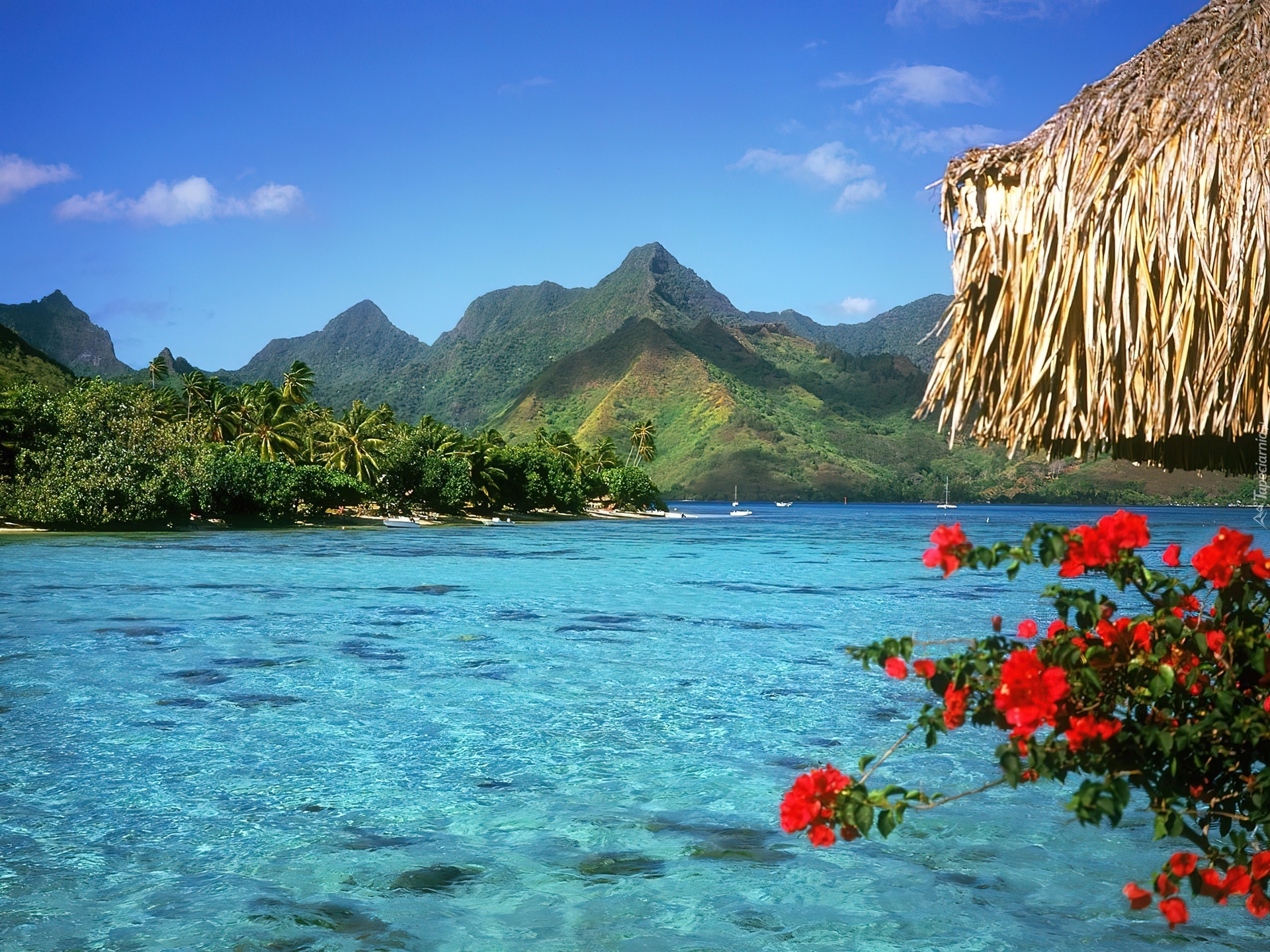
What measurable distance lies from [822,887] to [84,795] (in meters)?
4.93

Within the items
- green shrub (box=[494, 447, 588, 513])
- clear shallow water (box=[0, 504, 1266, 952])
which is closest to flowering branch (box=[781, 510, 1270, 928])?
clear shallow water (box=[0, 504, 1266, 952])

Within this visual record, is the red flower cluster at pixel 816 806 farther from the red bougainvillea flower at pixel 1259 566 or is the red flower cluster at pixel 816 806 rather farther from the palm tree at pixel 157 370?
the palm tree at pixel 157 370

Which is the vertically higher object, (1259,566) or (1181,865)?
(1259,566)

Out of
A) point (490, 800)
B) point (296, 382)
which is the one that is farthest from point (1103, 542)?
point (296, 382)

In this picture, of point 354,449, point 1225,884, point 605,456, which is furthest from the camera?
point 605,456

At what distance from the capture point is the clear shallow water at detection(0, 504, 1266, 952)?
4.96m

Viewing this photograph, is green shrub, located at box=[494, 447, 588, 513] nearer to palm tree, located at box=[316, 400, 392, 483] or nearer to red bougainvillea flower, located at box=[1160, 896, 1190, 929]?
palm tree, located at box=[316, 400, 392, 483]

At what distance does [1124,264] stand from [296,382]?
65.0 meters

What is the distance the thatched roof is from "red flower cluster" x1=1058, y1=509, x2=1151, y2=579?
4.32 feet

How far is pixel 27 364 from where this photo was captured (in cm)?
7781

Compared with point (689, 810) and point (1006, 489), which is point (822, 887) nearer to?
point (689, 810)

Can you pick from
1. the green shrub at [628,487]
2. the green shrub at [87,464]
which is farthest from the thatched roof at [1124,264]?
the green shrub at [628,487]

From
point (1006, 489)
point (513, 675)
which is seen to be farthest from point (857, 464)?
point (513, 675)

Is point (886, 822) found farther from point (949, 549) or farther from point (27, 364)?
point (27, 364)
